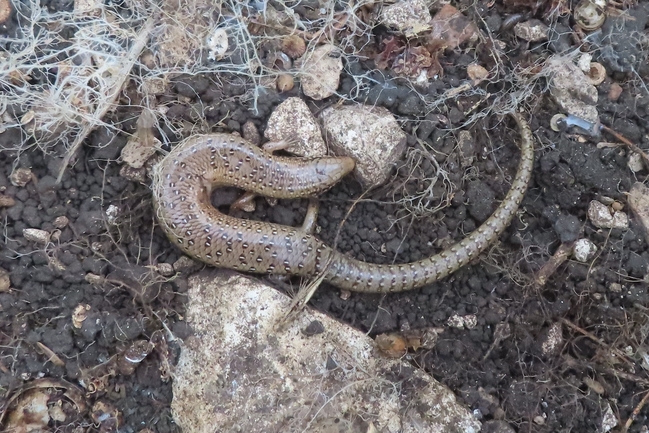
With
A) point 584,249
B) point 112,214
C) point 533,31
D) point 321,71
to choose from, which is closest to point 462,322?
point 584,249

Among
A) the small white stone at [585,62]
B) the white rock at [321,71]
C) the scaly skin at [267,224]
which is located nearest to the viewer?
the scaly skin at [267,224]

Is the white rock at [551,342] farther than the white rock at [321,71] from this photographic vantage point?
No

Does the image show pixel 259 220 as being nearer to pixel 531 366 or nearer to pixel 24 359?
pixel 24 359

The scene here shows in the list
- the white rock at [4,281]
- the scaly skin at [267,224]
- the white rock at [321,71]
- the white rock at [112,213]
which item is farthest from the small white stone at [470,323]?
the white rock at [4,281]

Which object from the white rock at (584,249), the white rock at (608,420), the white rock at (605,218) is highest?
the white rock at (605,218)

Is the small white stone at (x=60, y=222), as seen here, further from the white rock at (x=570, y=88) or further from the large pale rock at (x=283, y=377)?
the white rock at (x=570, y=88)

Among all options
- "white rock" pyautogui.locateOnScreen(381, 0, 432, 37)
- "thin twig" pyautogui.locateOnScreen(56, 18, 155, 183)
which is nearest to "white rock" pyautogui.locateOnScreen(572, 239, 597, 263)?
"white rock" pyautogui.locateOnScreen(381, 0, 432, 37)
